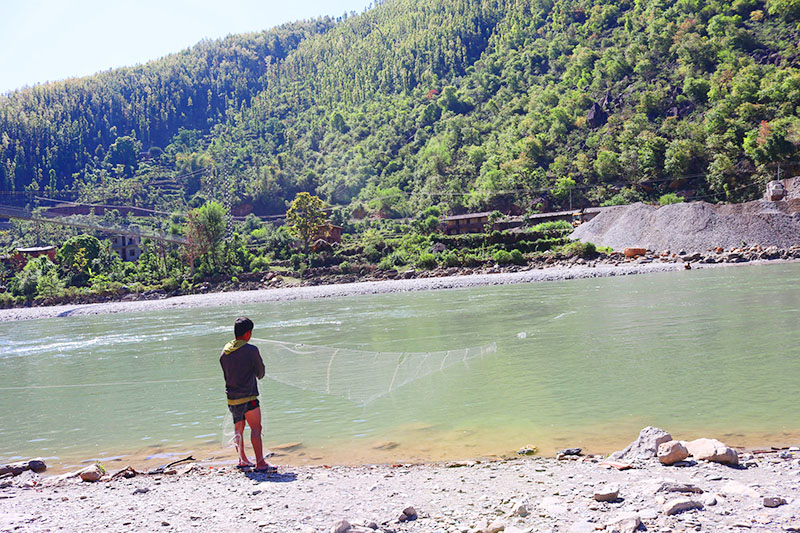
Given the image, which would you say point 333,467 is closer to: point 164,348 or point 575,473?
point 575,473

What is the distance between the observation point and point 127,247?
83.2 metres

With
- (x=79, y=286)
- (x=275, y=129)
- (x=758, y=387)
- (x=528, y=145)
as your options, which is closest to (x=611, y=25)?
(x=528, y=145)

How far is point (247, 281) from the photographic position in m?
61.3

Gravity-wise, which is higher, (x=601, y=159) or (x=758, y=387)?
(x=601, y=159)

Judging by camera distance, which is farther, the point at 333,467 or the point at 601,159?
the point at 601,159

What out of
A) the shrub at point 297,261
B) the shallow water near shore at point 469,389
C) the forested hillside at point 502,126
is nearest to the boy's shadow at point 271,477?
the shallow water near shore at point 469,389

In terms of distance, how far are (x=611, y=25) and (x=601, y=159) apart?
2752 inches

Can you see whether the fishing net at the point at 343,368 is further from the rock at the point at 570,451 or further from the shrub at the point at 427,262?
the shrub at the point at 427,262

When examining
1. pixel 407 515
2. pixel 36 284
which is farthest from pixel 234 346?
pixel 36 284

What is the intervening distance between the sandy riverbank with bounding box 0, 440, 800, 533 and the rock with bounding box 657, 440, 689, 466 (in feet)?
0.34

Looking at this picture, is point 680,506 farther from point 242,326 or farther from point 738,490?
point 242,326

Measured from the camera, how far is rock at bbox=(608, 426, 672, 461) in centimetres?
699

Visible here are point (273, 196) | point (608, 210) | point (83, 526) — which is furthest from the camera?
point (273, 196)

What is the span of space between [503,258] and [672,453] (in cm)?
4991
